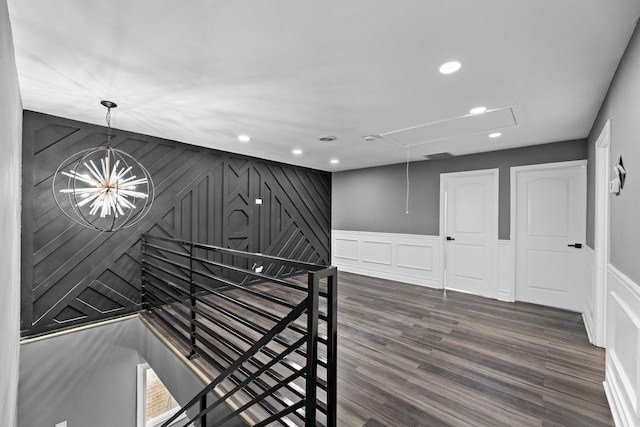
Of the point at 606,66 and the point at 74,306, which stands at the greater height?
the point at 606,66

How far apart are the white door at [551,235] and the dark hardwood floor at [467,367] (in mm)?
310

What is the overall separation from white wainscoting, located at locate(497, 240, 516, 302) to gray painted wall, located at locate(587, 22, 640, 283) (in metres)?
2.38

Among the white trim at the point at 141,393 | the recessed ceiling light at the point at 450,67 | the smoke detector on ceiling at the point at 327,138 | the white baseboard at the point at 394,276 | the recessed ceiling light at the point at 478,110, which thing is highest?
the recessed ceiling light at the point at 478,110

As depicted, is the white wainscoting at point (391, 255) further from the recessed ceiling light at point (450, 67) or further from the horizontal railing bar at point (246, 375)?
the horizontal railing bar at point (246, 375)

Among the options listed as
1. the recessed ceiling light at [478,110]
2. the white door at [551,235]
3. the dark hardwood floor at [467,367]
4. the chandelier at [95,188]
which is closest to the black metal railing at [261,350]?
the dark hardwood floor at [467,367]

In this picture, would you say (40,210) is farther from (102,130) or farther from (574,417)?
(574,417)

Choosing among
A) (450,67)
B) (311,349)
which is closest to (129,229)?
(311,349)

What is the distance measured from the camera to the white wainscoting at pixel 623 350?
1521 millimetres

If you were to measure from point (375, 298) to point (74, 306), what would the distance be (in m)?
3.90

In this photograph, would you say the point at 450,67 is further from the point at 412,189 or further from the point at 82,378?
the point at 82,378

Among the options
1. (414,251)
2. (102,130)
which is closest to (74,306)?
→ (102,130)

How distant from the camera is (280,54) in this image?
1.89m

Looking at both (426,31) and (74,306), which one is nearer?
(426,31)

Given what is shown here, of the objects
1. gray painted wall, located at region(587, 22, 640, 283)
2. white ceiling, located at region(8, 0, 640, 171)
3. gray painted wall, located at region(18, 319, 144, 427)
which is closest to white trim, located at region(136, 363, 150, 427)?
gray painted wall, located at region(18, 319, 144, 427)
